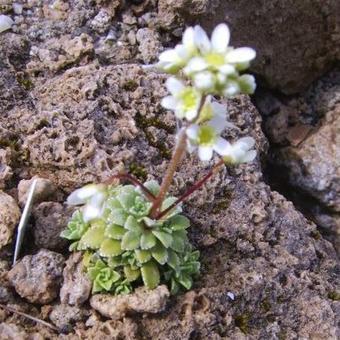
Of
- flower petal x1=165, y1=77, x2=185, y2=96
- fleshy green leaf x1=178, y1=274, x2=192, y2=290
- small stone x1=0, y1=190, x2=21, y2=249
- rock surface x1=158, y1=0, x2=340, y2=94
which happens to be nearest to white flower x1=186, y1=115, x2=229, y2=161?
flower petal x1=165, y1=77, x2=185, y2=96

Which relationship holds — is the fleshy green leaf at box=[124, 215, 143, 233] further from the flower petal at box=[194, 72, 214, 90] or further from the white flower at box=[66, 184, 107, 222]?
the flower petal at box=[194, 72, 214, 90]

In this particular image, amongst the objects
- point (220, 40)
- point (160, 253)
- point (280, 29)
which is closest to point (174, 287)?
point (160, 253)

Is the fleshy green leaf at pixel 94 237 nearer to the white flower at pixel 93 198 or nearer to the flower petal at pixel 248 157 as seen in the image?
the white flower at pixel 93 198

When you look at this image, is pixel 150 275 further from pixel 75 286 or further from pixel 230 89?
pixel 230 89

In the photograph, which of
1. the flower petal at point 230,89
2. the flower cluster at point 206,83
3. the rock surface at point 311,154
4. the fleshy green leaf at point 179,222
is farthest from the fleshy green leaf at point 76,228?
the rock surface at point 311,154

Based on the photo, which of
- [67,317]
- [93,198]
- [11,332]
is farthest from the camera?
[67,317]
